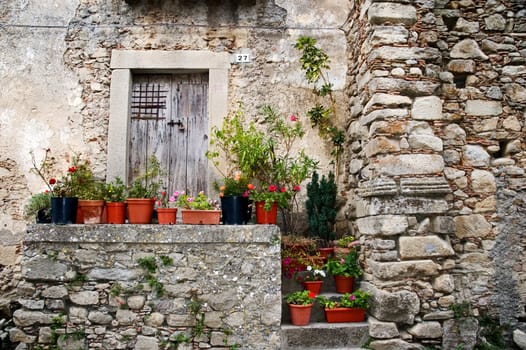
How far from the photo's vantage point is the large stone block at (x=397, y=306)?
148 inches

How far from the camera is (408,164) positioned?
3.94m

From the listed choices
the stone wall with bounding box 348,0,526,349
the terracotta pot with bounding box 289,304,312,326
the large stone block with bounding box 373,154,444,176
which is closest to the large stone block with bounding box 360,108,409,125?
the stone wall with bounding box 348,0,526,349

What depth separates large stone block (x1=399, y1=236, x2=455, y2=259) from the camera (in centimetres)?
383

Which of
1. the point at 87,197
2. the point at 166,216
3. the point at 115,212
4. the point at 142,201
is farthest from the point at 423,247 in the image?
the point at 87,197

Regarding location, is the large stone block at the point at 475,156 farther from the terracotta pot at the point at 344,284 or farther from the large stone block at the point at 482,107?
→ the terracotta pot at the point at 344,284

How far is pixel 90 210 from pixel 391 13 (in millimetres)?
3701

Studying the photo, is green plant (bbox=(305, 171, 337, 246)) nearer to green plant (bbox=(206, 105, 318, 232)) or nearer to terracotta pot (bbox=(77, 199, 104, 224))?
green plant (bbox=(206, 105, 318, 232))

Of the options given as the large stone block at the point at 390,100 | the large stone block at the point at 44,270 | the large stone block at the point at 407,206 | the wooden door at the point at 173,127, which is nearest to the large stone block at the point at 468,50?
the large stone block at the point at 390,100

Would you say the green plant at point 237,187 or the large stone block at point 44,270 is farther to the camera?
the green plant at point 237,187

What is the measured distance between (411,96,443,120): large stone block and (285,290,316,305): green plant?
2071 mm

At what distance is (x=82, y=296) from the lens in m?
3.79

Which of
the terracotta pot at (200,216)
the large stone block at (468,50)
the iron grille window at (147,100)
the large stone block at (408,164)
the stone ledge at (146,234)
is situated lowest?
the stone ledge at (146,234)

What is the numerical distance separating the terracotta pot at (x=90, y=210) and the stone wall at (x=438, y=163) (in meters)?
2.77

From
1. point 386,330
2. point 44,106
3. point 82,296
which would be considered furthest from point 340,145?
point 44,106
